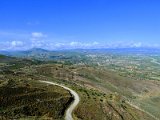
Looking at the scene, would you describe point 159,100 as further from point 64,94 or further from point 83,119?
point 83,119

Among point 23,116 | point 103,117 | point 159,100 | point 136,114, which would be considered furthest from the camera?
point 159,100

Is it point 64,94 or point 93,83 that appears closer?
point 64,94

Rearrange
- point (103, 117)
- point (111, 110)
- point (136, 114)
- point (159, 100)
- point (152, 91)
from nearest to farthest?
point (103, 117)
point (111, 110)
point (136, 114)
point (159, 100)
point (152, 91)

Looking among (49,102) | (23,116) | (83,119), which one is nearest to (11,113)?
(23,116)

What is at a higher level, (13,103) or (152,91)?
(13,103)

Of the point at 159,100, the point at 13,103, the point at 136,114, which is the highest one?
the point at 13,103

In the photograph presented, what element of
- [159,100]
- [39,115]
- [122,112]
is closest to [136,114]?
[122,112]

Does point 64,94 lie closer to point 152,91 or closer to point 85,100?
point 85,100

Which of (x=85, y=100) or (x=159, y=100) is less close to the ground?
(x=85, y=100)

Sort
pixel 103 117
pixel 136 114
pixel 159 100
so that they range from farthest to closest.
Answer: pixel 159 100 → pixel 136 114 → pixel 103 117

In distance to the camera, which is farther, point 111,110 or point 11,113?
point 111,110
